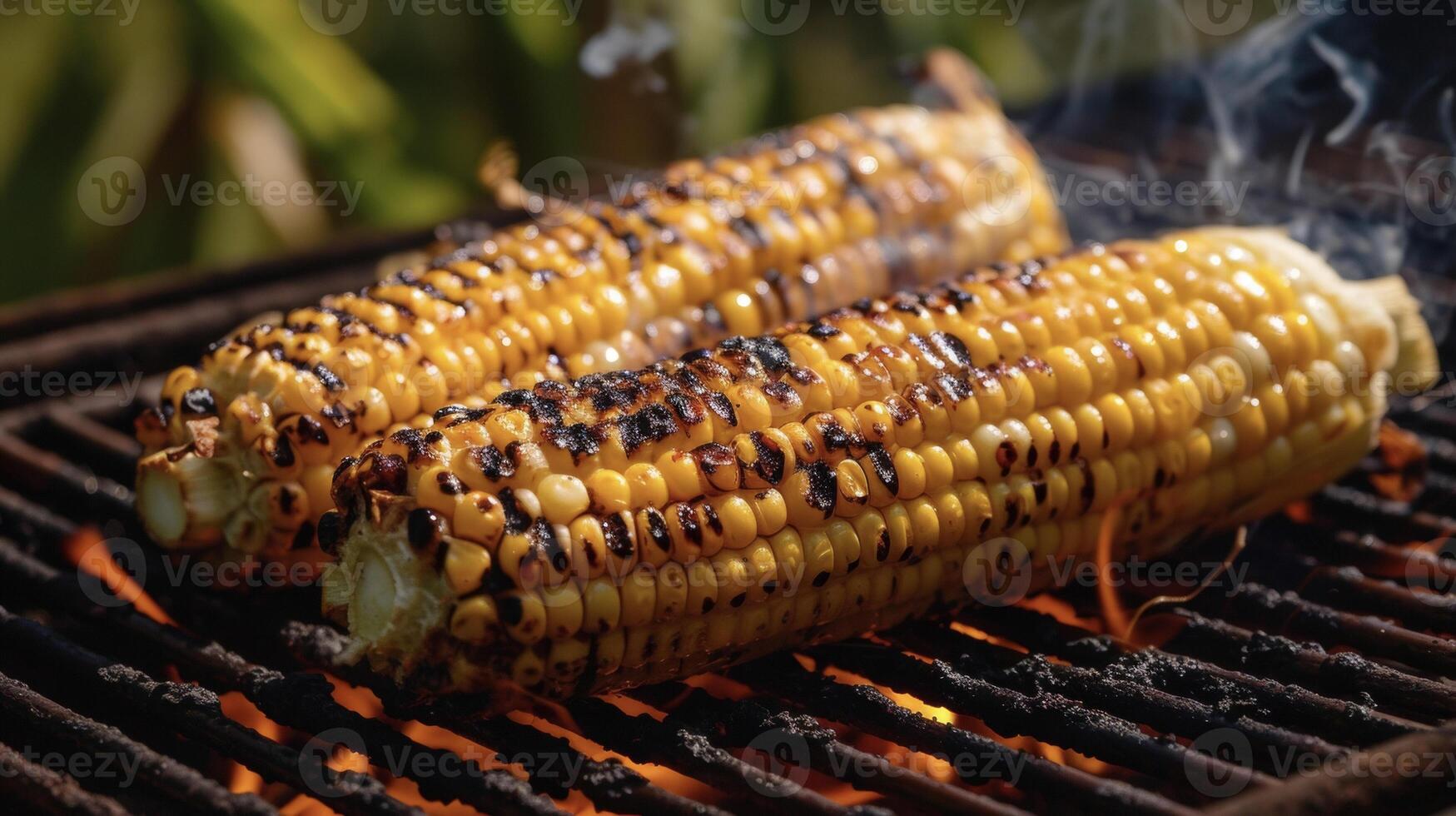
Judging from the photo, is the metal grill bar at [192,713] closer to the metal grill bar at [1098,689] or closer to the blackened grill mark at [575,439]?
the blackened grill mark at [575,439]

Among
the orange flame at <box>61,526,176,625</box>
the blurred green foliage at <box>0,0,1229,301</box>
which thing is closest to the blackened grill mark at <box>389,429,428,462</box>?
the orange flame at <box>61,526,176,625</box>

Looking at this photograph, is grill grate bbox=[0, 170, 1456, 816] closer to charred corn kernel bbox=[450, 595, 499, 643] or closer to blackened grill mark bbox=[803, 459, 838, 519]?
charred corn kernel bbox=[450, 595, 499, 643]

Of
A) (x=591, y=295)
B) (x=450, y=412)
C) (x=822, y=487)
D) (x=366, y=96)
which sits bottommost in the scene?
(x=822, y=487)

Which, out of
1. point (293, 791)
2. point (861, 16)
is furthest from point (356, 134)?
point (293, 791)

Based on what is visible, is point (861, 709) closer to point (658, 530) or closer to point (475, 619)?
point (658, 530)

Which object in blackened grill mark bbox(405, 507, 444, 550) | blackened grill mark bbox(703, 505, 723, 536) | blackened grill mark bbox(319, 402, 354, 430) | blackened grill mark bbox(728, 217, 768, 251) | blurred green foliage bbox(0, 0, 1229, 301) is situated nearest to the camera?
blackened grill mark bbox(405, 507, 444, 550)

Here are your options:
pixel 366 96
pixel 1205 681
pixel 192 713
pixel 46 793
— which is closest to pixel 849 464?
pixel 1205 681
